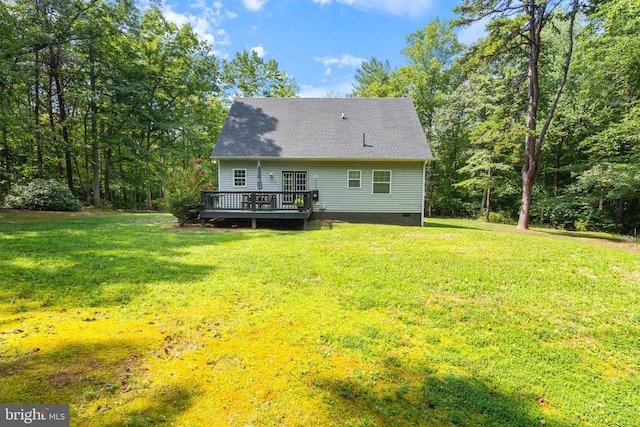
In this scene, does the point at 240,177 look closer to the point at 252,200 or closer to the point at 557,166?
the point at 252,200

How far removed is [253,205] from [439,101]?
21249 millimetres

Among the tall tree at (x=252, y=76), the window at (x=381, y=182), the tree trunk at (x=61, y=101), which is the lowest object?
the window at (x=381, y=182)

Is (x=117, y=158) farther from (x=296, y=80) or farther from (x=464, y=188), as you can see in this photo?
(x=464, y=188)

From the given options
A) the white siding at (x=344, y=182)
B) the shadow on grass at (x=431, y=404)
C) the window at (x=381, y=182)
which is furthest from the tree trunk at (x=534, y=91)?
the shadow on grass at (x=431, y=404)

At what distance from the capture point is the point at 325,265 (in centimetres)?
601

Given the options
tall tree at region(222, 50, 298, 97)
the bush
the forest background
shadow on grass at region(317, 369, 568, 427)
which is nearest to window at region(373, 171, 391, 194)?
the forest background

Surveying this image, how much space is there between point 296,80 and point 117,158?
18177 mm

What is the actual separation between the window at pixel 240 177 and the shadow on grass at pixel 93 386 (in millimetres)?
11177

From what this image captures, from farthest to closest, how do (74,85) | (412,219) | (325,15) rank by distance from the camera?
(74,85) < (325,15) < (412,219)

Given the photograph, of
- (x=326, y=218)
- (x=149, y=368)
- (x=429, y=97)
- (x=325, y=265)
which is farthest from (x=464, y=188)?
(x=149, y=368)

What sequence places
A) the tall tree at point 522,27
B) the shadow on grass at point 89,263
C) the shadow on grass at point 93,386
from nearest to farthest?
the shadow on grass at point 93,386 < the shadow on grass at point 89,263 < the tall tree at point 522,27

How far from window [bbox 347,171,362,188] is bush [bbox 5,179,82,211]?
13.2 meters

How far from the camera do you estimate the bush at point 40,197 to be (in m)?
12.7

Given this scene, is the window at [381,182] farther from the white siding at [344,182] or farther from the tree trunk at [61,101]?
the tree trunk at [61,101]
